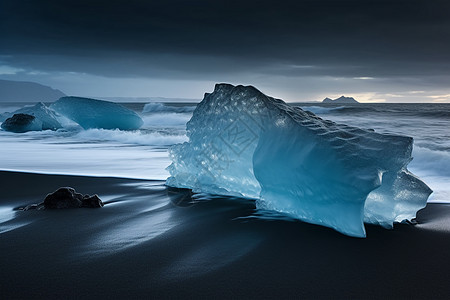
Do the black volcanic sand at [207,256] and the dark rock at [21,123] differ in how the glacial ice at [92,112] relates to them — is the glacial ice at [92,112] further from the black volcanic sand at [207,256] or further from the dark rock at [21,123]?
the black volcanic sand at [207,256]

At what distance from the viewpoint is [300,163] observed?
9.25ft

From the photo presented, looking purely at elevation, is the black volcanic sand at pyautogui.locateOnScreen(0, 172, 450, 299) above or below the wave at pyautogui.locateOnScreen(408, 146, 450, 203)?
above

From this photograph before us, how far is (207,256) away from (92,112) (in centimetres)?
1269

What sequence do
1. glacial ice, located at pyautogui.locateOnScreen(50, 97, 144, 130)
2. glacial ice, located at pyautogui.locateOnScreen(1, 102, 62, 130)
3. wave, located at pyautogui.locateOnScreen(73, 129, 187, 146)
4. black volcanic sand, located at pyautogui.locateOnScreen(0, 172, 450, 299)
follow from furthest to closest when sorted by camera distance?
1. glacial ice, located at pyautogui.locateOnScreen(1, 102, 62, 130)
2. glacial ice, located at pyautogui.locateOnScreen(50, 97, 144, 130)
3. wave, located at pyautogui.locateOnScreen(73, 129, 187, 146)
4. black volcanic sand, located at pyautogui.locateOnScreen(0, 172, 450, 299)

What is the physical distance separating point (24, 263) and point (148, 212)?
45.9 inches

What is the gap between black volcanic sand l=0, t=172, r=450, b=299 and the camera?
1786 mm

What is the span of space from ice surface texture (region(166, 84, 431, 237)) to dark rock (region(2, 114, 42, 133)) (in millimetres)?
12860

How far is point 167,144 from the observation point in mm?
10727

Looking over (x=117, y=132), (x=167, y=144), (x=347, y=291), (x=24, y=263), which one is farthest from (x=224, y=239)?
(x=117, y=132)

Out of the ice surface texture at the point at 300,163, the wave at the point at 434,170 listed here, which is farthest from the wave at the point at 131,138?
the ice surface texture at the point at 300,163

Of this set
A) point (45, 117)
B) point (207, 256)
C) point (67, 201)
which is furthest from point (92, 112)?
point (207, 256)

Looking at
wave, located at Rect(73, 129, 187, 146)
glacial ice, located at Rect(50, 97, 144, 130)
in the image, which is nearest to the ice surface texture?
wave, located at Rect(73, 129, 187, 146)

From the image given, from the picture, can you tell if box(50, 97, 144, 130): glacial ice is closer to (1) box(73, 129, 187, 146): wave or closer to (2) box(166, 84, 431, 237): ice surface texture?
(1) box(73, 129, 187, 146): wave

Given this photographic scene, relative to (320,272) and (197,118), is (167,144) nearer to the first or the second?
(197,118)
